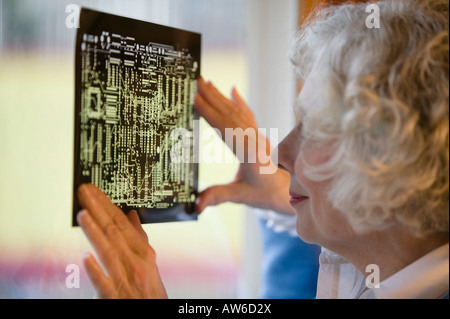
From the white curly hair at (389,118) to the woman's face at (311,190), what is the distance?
0.08ft

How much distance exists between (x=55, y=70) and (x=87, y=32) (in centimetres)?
19

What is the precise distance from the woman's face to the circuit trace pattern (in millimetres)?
247

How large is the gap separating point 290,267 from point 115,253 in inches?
39.0

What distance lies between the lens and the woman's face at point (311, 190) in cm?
85

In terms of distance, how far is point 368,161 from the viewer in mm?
753

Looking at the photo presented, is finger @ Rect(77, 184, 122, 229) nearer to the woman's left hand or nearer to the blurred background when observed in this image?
the woman's left hand

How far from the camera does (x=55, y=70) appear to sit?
1.01 meters

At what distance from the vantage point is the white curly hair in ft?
2.37

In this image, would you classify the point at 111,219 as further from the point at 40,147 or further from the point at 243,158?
the point at 243,158
